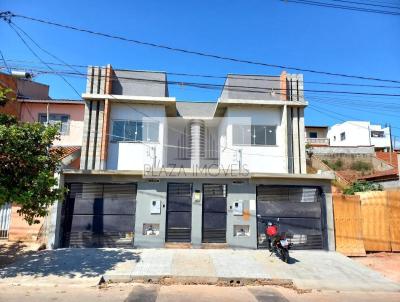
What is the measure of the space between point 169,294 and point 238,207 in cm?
560

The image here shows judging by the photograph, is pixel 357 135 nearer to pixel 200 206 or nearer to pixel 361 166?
pixel 361 166

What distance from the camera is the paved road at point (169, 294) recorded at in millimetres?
7008

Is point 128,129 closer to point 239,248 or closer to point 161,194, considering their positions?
point 161,194

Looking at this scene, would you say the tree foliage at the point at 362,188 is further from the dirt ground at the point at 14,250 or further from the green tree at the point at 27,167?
the dirt ground at the point at 14,250

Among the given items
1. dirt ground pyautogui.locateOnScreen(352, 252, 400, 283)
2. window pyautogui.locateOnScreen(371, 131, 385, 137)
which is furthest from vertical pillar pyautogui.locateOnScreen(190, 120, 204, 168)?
window pyautogui.locateOnScreen(371, 131, 385, 137)

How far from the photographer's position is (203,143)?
63.6 feet

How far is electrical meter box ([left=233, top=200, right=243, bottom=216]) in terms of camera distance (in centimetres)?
1242

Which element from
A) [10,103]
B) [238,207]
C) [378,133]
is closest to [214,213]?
[238,207]

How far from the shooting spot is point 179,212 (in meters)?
12.4

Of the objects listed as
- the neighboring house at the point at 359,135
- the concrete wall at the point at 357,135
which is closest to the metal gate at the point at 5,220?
the neighboring house at the point at 359,135

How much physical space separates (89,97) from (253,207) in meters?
10.9

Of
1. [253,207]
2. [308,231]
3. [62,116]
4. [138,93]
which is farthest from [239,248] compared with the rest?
[62,116]

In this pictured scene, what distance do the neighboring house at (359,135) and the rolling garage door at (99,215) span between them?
36925mm

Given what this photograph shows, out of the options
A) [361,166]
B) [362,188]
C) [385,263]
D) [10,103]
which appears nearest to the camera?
[385,263]
